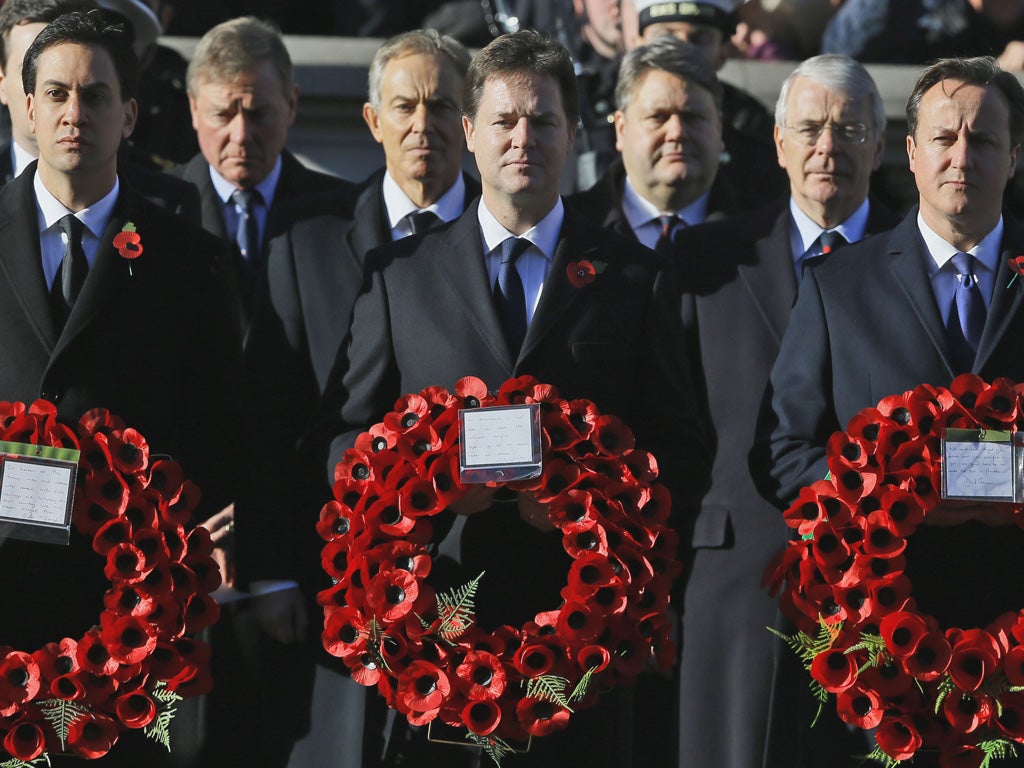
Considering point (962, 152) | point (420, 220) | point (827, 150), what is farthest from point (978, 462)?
point (420, 220)

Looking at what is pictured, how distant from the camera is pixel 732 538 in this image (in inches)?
244

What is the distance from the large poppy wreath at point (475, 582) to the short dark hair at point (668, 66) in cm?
228

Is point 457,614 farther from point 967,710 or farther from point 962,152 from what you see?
point 962,152

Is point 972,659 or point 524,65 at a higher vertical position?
point 524,65

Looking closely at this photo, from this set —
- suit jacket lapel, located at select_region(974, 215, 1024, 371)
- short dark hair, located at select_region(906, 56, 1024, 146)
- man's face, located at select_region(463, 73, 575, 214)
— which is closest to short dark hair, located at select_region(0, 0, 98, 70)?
man's face, located at select_region(463, 73, 575, 214)

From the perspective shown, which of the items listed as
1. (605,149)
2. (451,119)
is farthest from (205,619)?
(605,149)

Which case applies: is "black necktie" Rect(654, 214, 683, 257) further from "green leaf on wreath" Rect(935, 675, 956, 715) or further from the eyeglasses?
"green leaf on wreath" Rect(935, 675, 956, 715)

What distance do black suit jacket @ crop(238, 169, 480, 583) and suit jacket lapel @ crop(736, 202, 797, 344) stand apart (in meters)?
1.10

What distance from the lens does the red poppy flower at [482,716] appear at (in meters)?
5.02

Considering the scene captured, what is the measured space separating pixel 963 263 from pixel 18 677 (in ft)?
9.73

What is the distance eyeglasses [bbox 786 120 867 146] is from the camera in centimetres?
668

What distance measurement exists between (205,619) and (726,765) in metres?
1.87

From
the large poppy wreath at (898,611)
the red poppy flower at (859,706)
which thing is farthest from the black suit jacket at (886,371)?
the red poppy flower at (859,706)

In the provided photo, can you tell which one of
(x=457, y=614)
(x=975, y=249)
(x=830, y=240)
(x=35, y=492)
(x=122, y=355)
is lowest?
(x=457, y=614)
